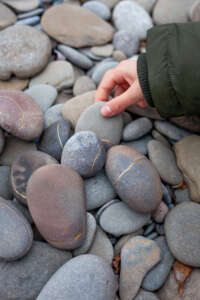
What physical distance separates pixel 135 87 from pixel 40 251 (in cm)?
94

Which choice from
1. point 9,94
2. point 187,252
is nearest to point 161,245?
point 187,252

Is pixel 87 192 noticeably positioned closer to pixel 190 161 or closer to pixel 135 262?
pixel 135 262

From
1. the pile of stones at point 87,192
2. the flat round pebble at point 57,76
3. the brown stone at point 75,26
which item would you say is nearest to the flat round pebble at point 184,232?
the pile of stones at point 87,192

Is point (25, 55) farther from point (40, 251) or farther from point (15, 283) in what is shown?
point (15, 283)

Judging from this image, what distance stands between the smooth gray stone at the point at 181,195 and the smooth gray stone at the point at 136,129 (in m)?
0.38

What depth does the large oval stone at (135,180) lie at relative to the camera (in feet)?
3.84

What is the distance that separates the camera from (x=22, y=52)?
174 centimetres

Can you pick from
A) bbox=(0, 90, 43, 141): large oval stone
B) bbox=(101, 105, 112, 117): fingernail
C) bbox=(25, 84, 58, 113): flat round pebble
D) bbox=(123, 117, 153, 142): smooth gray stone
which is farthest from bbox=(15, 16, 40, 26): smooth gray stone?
bbox=(123, 117, 153, 142): smooth gray stone

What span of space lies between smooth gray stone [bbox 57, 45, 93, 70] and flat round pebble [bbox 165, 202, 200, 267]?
48.2 inches

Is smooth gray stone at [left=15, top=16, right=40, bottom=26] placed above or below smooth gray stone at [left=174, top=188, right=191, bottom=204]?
above

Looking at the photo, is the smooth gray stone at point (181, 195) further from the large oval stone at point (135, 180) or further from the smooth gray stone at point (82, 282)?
the smooth gray stone at point (82, 282)

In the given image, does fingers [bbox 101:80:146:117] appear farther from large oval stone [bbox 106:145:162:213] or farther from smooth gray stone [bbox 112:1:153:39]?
smooth gray stone [bbox 112:1:153:39]

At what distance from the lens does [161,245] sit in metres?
1.20

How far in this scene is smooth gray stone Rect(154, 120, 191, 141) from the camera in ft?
4.81
